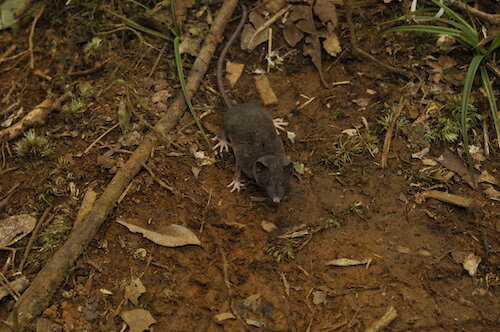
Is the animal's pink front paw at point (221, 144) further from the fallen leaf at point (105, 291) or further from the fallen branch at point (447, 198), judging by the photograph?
the fallen branch at point (447, 198)

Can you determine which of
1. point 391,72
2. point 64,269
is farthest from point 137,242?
point 391,72

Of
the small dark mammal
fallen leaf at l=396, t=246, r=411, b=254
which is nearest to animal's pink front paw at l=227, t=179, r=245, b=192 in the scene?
the small dark mammal

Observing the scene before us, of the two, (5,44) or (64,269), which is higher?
(5,44)

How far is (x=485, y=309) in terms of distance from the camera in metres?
3.65

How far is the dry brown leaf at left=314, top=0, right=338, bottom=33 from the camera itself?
5.30 m

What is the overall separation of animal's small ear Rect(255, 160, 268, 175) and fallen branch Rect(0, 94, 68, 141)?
214 centimetres

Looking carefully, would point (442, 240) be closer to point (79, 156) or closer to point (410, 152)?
point (410, 152)

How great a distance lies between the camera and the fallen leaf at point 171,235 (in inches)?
159

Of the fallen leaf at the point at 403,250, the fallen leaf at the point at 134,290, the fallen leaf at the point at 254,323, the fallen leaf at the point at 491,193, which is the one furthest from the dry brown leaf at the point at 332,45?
the fallen leaf at the point at 134,290

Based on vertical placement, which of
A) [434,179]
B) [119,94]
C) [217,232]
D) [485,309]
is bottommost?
[485,309]

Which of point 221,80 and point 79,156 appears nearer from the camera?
point 79,156

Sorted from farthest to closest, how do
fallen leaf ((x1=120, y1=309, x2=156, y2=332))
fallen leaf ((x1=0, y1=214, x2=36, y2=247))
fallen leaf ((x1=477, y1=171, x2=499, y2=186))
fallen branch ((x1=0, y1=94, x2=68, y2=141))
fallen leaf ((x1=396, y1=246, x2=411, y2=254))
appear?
fallen branch ((x1=0, y1=94, x2=68, y2=141))
fallen leaf ((x1=477, y1=171, x2=499, y2=186))
fallen leaf ((x1=0, y1=214, x2=36, y2=247))
fallen leaf ((x1=396, y1=246, x2=411, y2=254))
fallen leaf ((x1=120, y1=309, x2=156, y2=332))

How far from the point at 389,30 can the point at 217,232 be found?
2558mm

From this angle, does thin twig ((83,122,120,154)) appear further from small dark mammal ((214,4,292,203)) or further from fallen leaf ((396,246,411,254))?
fallen leaf ((396,246,411,254))
